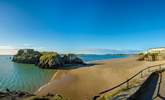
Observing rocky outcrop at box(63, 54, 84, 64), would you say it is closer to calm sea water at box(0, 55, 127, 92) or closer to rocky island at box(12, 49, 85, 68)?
rocky island at box(12, 49, 85, 68)

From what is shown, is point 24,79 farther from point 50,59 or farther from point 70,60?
point 70,60

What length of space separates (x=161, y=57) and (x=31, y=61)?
43042mm

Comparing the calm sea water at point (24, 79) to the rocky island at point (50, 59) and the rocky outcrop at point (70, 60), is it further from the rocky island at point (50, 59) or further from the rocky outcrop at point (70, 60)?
the rocky outcrop at point (70, 60)

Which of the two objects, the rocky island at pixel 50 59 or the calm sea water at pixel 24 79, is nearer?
the calm sea water at pixel 24 79

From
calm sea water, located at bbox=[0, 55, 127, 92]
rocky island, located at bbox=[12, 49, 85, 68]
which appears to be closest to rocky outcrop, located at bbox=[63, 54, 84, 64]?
rocky island, located at bbox=[12, 49, 85, 68]

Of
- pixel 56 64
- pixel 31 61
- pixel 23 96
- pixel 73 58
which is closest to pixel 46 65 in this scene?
pixel 56 64

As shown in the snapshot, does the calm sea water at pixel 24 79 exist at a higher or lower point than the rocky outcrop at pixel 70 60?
lower

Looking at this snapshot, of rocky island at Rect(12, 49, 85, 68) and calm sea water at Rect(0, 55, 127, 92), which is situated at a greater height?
rocky island at Rect(12, 49, 85, 68)

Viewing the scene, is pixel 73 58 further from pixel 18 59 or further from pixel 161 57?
pixel 18 59

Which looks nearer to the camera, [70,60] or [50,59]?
[50,59]

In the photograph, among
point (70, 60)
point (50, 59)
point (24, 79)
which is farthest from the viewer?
point (70, 60)

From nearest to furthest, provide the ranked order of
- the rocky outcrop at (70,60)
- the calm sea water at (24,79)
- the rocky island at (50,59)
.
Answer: the calm sea water at (24,79) → the rocky island at (50,59) → the rocky outcrop at (70,60)

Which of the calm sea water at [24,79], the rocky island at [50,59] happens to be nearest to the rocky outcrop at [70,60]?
the rocky island at [50,59]

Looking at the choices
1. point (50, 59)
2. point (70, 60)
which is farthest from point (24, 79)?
point (70, 60)
